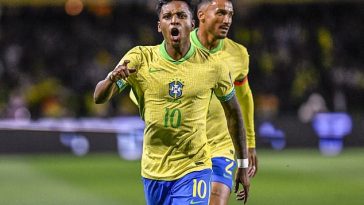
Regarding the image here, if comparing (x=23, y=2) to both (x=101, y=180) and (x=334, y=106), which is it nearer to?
(x=334, y=106)

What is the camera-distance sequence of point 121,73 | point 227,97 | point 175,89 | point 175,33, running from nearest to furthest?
point 121,73 → point 175,33 → point 175,89 → point 227,97

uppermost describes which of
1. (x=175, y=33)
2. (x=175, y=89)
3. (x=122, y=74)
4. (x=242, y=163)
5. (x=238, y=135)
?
(x=175, y=33)

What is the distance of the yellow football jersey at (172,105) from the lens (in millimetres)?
6141

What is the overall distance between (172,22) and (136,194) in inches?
326

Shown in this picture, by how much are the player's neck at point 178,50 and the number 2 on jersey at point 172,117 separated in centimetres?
37

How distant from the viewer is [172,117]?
20.3ft

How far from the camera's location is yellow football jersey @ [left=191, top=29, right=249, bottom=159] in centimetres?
745

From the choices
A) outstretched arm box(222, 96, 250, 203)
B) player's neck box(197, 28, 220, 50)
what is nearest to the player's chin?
player's neck box(197, 28, 220, 50)

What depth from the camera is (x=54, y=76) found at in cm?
2588

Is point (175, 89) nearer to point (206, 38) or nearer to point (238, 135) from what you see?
point (238, 135)

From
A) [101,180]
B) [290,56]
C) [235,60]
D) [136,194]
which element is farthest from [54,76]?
[235,60]

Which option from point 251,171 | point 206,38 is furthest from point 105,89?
point 251,171

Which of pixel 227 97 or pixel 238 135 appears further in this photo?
pixel 238 135

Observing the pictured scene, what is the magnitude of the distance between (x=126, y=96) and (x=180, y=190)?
1850 cm
